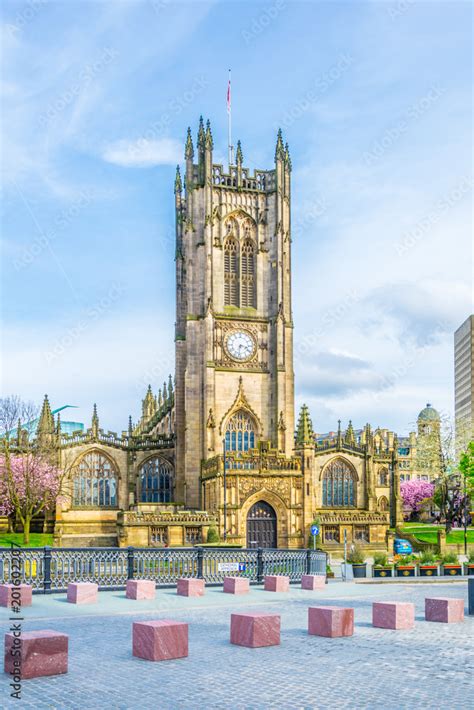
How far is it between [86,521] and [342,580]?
115ft

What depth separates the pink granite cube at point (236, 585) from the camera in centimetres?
2902

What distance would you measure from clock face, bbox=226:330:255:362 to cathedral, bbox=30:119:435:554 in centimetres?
10

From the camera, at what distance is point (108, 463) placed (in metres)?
71.9

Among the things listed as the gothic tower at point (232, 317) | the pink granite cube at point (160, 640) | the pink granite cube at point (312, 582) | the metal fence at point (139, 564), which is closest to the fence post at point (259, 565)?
the metal fence at point (139, 564)

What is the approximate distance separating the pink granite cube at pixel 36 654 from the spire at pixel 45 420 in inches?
2244

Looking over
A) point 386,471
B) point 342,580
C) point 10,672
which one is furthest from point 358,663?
point 386,471

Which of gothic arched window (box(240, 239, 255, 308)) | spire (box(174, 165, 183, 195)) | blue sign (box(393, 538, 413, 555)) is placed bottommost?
blue sign (box(393, 538, 413, 555))

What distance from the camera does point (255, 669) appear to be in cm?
1462

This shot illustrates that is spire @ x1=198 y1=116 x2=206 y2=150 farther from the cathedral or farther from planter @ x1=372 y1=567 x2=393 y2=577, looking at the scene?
planter @ x1=372 y1=567 x2=393 y2=577

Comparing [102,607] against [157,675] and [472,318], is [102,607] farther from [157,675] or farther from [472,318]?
[472,318]

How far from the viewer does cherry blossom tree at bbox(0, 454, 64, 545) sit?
60.4 metres

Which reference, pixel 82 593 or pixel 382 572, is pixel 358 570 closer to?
pixel 382 572

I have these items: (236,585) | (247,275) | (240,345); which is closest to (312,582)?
(236,585)

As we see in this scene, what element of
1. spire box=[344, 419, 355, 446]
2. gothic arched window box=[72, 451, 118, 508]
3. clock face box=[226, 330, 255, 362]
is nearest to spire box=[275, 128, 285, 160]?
clock face box=[226, 330, 255, 362]
